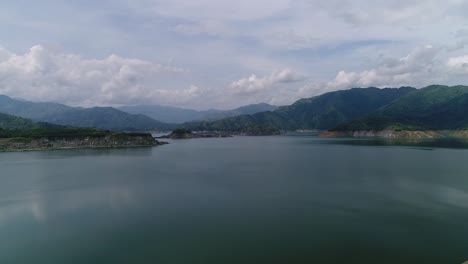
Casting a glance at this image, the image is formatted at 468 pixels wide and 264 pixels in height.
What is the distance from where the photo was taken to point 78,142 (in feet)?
338

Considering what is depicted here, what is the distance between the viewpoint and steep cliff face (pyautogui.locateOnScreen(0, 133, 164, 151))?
92062mm

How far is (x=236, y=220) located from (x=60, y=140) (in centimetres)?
10034

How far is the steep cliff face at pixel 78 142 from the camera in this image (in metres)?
92.1

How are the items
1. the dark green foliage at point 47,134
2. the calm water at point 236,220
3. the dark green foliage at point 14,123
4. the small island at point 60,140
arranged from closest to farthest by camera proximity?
the calm water at point 236,220 → the small island at point 60,140 → the dark green foliage at point 47,134 → the dark green foliage at point 14,123

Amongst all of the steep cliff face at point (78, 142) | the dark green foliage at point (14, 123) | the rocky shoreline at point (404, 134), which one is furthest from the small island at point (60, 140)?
the rocky shoreline at point (404, 134)

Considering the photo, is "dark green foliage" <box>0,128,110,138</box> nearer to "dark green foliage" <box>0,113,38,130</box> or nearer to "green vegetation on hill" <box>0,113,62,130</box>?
"green vegetation on hill" <box>0,113,62,130</box>

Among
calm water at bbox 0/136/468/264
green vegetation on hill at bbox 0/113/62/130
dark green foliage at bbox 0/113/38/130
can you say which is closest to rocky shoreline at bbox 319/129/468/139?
calm water at bbox 0/136/468/264

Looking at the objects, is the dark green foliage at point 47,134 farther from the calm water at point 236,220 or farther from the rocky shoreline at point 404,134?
the rocky shoreline at point 404,134

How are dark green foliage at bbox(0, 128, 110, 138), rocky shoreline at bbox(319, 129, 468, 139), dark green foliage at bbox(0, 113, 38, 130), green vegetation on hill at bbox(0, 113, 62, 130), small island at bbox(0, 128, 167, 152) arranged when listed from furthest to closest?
green vegetation on hill at bbox(0, 113, 62, 130) < dark green foliage at bbox(0, 113, 38, 130) < rocky shoreline at bbox(319, 129, 468, 139) < dark green foliage at bbox(0, 128, 110, 138) < small island at bbox(0, 128, 167, 152)

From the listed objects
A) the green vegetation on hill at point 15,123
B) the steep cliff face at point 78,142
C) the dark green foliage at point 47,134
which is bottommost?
the steep cliff face at point 78,142

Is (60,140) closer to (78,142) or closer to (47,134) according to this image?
(47,134)

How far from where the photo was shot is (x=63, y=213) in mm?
25781

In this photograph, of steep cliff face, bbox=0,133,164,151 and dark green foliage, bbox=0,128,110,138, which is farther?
dark green foliage, bbox=0,128,110,138

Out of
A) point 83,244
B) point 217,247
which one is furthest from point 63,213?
point 217,247
